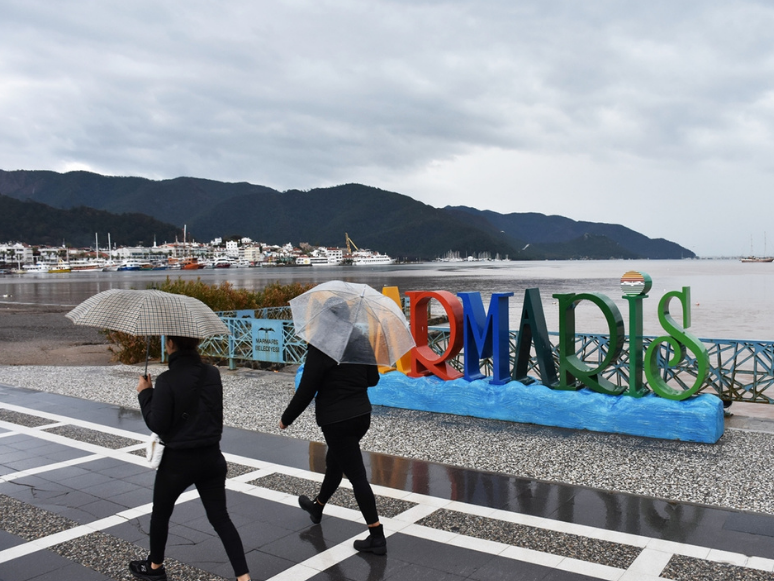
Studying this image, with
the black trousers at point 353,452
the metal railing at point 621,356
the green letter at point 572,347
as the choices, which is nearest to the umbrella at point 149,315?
the black trousers at point 353,452

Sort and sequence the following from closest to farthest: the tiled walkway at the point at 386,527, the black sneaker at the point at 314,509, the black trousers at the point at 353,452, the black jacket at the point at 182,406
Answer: the black jacket at the point at 182,406
the tiled walkway at the point at 386,527
the black trousers at the point at 353,452
the black sneaker at the point at 314,509

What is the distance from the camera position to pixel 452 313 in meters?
8.19

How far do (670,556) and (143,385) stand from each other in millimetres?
3563

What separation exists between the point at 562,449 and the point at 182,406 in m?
4.55

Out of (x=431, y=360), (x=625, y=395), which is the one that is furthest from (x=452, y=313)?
(x=625, y=395)

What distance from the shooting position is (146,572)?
3.93 metres

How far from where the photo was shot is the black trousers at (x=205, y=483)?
3.62m

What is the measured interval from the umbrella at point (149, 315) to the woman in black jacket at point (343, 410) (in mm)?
704

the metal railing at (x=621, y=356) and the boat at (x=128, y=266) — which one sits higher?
the boat at (x=128, y=266)

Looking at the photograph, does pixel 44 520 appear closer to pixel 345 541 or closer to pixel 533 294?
pixel 345 541

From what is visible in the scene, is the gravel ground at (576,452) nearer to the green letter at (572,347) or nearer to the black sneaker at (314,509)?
the green letter at (572,347)

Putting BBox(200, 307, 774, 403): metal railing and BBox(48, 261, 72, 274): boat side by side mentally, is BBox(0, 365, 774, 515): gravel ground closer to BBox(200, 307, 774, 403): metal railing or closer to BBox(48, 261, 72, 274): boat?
BBox(200, 307, 774, 403): metal railing

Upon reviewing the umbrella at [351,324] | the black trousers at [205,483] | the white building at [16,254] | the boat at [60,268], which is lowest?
the black trousers at [205,483]

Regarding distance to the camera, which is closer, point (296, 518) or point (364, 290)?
point (364, 290)
